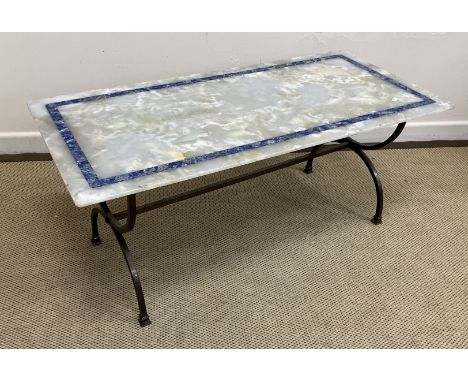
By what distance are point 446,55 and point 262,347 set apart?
1.70 metres

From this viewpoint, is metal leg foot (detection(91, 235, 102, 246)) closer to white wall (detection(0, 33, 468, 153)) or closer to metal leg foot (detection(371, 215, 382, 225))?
white wall (detection(0, 33, 468, 153))

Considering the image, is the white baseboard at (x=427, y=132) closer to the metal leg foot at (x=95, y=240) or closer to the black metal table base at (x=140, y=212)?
the black metal table base at (x=140, y=212)

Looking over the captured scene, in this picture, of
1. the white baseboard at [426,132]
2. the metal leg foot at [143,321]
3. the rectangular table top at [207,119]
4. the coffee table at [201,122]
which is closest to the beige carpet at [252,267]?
the metal leg foot at [143,321]

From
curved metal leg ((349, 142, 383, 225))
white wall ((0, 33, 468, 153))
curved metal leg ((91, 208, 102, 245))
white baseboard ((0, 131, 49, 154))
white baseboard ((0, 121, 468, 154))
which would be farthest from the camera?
white baseboard ((0, 121, 468, 154))

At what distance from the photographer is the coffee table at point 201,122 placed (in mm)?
1237

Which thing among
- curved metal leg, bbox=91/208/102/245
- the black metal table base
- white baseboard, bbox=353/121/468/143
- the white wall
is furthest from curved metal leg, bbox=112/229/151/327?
white baseboard, bbox=353/121/468/143

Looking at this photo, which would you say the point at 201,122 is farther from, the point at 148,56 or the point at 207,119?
the point at 148,56

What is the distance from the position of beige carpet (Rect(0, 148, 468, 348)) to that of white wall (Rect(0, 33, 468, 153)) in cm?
34

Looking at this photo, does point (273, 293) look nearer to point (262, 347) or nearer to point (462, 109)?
point (262, 347)

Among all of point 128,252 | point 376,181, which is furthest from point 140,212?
point 376,181

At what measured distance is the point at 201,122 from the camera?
1.44 metres

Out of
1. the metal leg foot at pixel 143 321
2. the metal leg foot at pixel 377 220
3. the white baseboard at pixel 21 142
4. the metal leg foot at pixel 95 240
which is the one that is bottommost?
the metal leg foot at pixel 143 321

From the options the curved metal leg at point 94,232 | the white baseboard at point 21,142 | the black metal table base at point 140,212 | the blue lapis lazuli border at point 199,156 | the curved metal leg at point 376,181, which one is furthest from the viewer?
the white baseboard at point 21,142

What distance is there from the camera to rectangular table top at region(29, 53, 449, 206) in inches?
48.6
